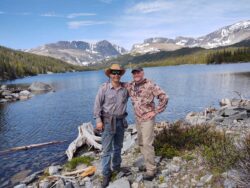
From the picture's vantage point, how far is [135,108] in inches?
362

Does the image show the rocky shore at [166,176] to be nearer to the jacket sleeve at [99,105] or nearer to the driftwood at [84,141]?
the jacket sleeve at [99,105]

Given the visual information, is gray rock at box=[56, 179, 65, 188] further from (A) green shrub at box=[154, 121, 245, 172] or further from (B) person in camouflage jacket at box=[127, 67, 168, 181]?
(A) green shrub at box=[154, 121, 245, 172]

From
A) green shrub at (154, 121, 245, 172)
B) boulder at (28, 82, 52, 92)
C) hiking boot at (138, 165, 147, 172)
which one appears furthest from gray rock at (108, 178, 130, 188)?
boulder at (28, 82, 52, 92)

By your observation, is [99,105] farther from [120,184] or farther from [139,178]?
[139,178]

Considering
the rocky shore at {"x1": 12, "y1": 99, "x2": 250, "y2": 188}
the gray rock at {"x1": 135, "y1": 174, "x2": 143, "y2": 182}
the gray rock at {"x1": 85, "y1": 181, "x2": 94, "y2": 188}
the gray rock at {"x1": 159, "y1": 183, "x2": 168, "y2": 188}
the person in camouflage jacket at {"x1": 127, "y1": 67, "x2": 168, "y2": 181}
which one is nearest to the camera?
the rocky shore at {"x1": 12, "y1": 99, "x2": 250, "y2": 188}

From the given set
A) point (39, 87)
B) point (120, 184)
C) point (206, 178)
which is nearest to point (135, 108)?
point (120, 184)

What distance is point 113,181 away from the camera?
9.48 meters

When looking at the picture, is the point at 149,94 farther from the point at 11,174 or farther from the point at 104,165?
the point at 11,174

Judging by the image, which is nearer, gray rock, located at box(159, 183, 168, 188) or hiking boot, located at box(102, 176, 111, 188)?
gray rock, located at box(159, 183, 168, 188)

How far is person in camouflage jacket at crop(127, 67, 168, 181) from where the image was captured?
8930 millimetres

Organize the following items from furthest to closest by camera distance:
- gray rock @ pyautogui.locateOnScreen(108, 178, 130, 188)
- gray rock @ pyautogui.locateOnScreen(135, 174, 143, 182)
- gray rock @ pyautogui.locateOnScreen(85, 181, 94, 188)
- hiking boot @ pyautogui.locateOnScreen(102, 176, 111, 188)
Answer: gray rock @ pyautogui.locateOnScreen(85, 181, 94, 188) < hiking boot @ pyautogui.locateOnScreen(102, 176, 111, 188) < gray rock @ pyautogui.locateOnScreen(135, 174, 143, 182) < gray rock @ pyautogui.locateOnScreen(108, 178, 130, 188)

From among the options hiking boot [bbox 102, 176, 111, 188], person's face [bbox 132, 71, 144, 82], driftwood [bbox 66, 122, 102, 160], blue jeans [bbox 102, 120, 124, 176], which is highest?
person's face [bbox 132, 71, 144, 82]

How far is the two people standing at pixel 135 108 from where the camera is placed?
8977 millimetres

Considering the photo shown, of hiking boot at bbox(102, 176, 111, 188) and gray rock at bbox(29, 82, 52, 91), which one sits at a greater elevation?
hiking boot at bbox(102, 176, 111, 188)
